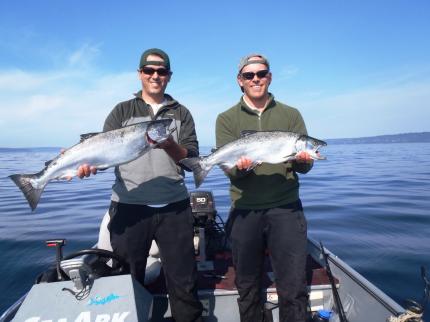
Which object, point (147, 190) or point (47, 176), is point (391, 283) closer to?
point (147, 190)

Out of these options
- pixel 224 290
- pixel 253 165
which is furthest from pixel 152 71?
pixel 224 290

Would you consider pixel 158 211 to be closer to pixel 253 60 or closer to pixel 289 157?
pixel 289 157

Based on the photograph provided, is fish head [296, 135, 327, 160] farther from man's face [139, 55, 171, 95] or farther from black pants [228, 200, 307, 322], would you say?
man's face [139, 55, 171, 95]

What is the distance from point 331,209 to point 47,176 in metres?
13.1

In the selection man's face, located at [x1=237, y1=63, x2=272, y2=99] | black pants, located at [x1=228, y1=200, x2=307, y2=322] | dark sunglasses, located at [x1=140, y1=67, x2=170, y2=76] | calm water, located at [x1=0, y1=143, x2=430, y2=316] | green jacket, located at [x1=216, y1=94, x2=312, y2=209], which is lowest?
calm water, located at [x1=0, y1=143, x2=430, y2=316]

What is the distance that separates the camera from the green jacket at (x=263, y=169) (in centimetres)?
472

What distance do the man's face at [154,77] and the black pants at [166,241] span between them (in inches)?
64.3

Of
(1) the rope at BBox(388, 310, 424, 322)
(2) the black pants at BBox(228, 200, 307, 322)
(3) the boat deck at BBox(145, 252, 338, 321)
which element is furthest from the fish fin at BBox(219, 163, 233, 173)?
(1) the rope at BBox(388, 310, 424, 322)

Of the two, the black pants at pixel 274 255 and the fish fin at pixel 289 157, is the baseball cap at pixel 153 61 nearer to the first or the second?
the fish fin at pixel 289 157

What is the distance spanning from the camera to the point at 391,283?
25.9 ft

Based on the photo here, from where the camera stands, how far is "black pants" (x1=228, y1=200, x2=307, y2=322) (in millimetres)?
4535

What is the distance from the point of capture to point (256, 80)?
4.81 m

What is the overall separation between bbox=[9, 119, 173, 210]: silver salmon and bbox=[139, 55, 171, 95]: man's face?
550 mm

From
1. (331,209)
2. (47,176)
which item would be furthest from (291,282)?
(331,209)
